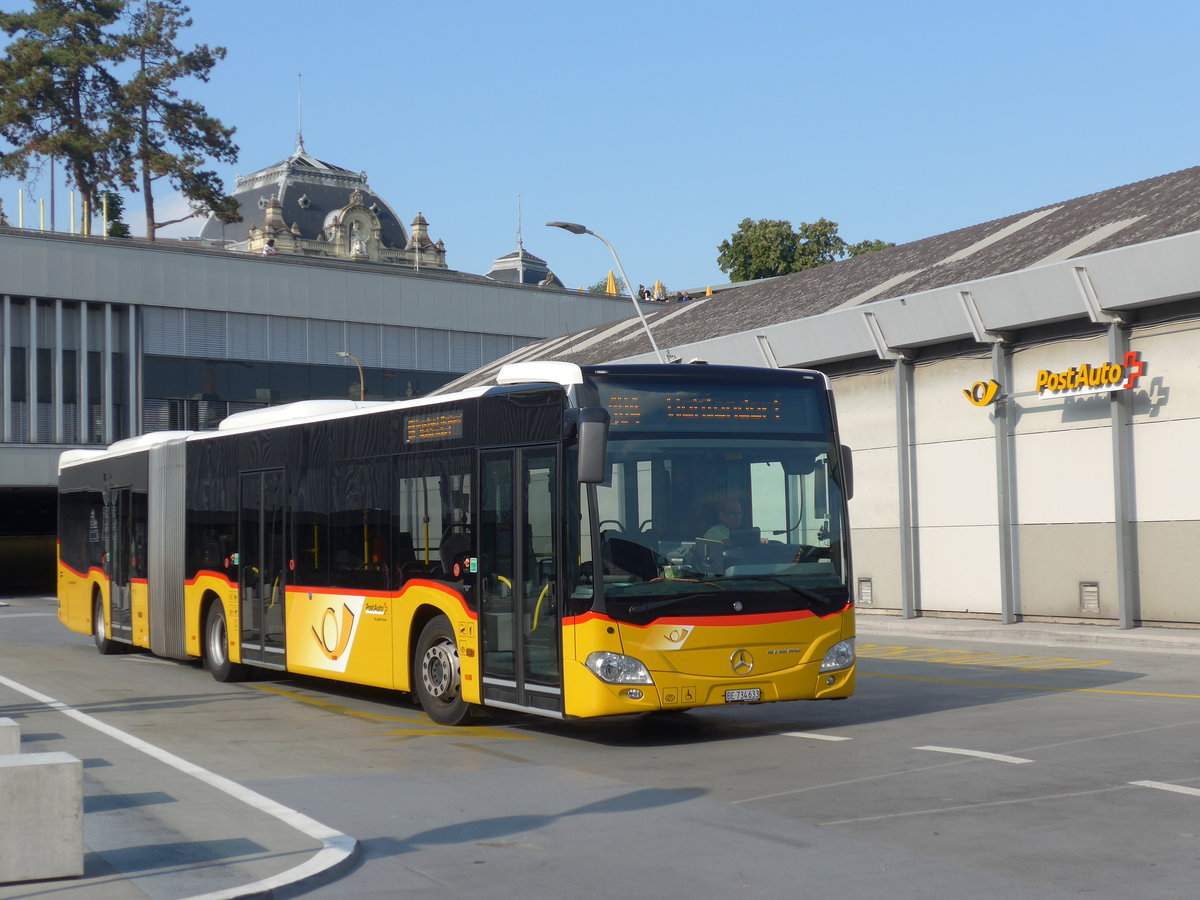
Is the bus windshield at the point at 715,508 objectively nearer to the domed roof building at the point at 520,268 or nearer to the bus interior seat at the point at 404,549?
the bus interior seat at the point at 404,549

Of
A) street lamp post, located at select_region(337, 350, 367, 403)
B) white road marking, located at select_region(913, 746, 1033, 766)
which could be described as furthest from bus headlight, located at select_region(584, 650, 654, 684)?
street lamp post, located at select_region(337, 350, 367, 403)

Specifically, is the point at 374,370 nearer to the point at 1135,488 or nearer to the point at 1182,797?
the point at 1135,488

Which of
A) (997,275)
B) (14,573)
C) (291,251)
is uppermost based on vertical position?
(291,251)

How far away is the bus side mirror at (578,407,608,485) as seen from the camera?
1098cm

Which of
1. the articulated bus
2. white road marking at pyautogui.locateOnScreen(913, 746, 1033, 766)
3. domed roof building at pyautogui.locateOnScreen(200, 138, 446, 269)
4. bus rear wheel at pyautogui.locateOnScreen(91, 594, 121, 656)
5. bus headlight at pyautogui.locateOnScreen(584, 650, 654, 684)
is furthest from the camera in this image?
domed roof building at pyautogui.locateOnScreen(200, 138, 446, 269)

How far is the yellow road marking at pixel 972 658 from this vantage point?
62.9 feet

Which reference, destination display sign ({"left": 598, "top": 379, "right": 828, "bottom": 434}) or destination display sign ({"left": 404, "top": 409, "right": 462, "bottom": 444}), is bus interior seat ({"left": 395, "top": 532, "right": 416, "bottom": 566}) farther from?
destination display sign ({"left": 598, "top": 379, "right": 828, "bottom": 434})

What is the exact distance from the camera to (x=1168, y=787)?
9.33 meters

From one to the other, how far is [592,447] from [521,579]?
1804 millimetres

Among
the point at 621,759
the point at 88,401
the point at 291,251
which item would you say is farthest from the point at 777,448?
the point at 291,251

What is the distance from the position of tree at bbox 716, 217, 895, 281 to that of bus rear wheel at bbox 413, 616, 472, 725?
70150mm

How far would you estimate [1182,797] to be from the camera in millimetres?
8984

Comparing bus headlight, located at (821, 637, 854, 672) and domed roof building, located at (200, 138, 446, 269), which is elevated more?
domed roof building, located at (200, 138, 446, 269)

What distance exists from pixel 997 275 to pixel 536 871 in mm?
20987
